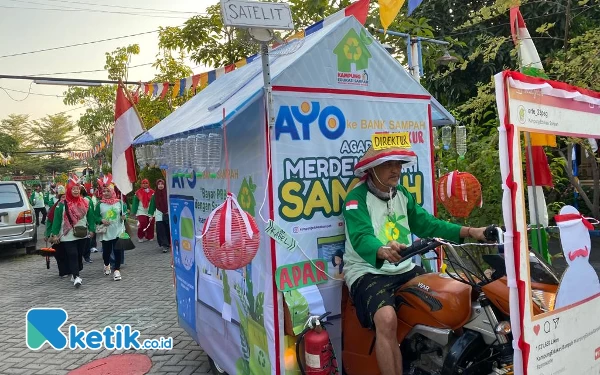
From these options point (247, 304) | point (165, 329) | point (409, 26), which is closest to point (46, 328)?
point (165, 329)

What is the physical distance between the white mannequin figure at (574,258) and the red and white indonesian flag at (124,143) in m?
3.90

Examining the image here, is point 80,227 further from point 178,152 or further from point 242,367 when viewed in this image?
point 242,367

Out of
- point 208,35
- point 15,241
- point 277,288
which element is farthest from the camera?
point 15,241

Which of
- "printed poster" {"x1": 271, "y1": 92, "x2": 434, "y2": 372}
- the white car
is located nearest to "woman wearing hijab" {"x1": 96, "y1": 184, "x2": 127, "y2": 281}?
the white car

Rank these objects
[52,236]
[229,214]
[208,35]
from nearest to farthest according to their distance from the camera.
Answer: [229,214] → [52,236] → [208,35]

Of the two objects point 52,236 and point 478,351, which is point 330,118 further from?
point 52,236

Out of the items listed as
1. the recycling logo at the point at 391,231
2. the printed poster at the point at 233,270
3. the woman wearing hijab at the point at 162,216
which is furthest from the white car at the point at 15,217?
the recycling logo at the point at 391,231

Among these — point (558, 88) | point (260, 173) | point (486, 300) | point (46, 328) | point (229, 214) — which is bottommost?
point (46, 328)

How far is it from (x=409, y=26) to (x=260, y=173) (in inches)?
165

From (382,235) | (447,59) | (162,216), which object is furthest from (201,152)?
(162,216)

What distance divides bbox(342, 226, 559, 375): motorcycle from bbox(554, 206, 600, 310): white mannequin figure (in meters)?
0.08

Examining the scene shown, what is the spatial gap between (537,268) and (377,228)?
39.5 inches

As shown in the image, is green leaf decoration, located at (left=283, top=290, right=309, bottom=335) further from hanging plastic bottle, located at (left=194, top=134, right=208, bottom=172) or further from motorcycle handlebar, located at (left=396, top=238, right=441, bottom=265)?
hanging plastic bottle, located at (left=194, top=134, right=208, bottom=172)

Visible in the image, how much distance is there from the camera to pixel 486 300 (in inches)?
100
